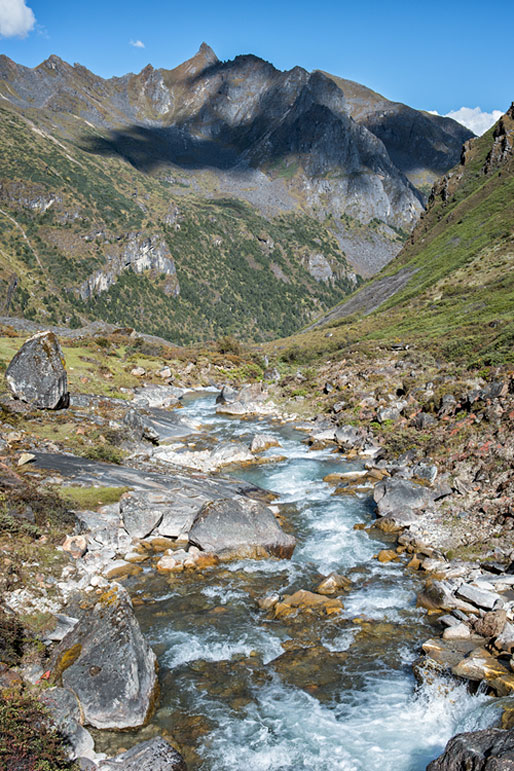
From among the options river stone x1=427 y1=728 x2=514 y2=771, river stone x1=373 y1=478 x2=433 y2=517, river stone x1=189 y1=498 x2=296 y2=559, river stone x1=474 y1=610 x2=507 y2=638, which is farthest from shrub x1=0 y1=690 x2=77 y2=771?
river stone x1=373 y1=478 x2=433 y2=517

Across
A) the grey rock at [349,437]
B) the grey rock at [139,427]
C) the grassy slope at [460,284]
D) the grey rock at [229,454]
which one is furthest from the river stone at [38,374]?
the grassy slope at [460,284]

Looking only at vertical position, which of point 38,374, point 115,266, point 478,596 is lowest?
point 478,596

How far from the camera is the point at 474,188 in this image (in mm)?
106875

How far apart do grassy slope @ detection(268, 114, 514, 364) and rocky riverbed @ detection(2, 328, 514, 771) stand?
16.0 meters

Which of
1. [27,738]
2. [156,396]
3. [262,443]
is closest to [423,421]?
[262,443]

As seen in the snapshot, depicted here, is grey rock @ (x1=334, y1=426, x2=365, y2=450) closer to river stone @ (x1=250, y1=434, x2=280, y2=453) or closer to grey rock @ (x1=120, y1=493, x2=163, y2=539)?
river stone @ (x1=250, y1=434, x2=280, y2=453)

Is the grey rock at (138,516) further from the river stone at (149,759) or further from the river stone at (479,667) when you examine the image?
the river stone at (479,667)

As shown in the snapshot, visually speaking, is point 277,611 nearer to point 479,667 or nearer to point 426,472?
point 479,667

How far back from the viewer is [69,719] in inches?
336

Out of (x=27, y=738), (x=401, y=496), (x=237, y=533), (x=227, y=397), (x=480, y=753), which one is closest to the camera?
(x=480, y=753)

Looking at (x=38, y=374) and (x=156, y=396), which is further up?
(x=38, y=374)

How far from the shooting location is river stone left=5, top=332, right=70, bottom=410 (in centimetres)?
2672

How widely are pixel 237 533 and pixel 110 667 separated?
25.4 ft

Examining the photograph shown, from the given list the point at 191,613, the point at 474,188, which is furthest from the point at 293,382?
the point at 474,188
